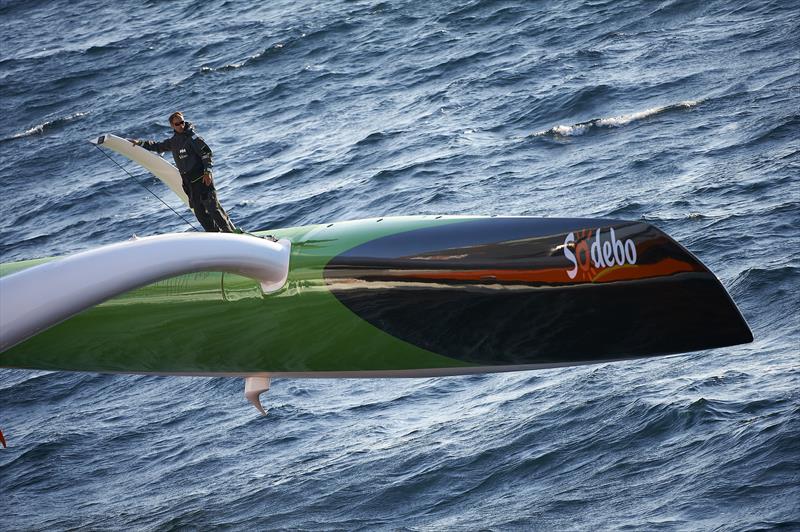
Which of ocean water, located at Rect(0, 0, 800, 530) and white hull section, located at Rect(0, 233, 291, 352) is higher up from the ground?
white hull section, located at Rect(0, 233, 291, 352)

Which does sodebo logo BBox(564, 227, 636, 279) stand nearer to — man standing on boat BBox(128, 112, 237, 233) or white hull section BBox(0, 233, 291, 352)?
white hull section BBox(0, 233, 291, 352)

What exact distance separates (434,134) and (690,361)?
935 cm

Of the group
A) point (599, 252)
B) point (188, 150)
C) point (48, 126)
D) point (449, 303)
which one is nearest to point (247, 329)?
point (188, 150)

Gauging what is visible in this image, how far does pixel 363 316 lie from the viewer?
11.7 m

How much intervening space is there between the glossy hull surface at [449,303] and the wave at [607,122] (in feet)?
25.9

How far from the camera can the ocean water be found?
36.4 ft

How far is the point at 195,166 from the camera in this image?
38.9ft

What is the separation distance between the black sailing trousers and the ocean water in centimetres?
262

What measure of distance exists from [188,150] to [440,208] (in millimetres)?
6479

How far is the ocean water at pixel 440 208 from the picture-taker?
1110 centimetres

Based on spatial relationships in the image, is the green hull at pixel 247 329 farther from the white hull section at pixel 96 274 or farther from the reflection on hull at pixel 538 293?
the white hull section at pixel 96 274

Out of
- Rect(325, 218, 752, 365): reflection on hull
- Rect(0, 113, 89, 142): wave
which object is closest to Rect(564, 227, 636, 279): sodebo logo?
Rect(325, 218, 752, 365): reflection on hull

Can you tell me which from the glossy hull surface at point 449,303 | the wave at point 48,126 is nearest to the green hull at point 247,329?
the glossy hull surface at point 449,303

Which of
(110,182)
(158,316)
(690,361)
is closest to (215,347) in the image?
(158,316)
